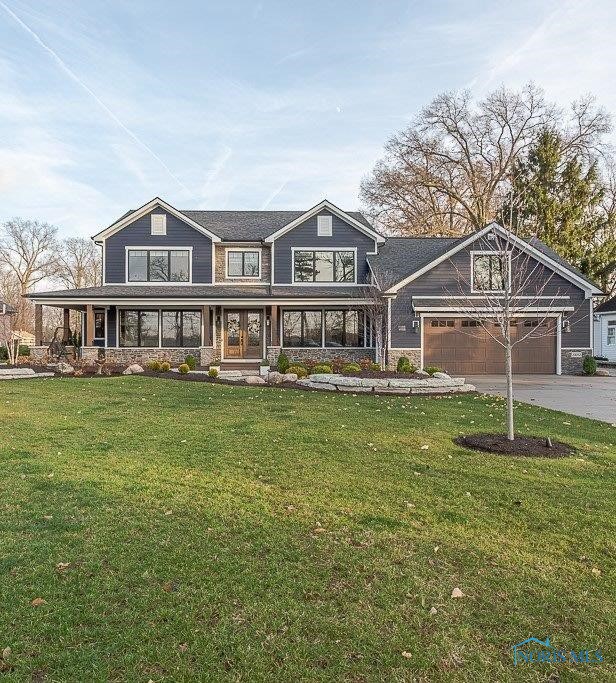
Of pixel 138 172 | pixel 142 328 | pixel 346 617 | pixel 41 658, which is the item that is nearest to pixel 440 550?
pixel 346 617

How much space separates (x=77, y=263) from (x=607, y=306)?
146 ft

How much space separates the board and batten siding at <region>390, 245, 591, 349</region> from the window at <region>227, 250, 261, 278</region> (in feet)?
21.5

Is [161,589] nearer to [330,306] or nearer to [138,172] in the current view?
[330,306]

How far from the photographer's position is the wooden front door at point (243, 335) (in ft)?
66.2

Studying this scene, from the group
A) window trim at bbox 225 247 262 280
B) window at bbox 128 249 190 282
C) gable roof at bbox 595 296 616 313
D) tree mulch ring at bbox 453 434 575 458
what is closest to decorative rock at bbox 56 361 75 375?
window at bbox 128 249 190 282

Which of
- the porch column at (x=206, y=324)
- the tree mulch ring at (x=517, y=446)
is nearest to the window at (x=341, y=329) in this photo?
the porch column at (x=206, y=324)

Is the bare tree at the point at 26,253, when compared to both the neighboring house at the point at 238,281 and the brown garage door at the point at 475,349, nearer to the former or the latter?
the neighboring house at the point at 238,281

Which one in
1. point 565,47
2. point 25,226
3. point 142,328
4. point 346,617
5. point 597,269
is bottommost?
point 346,617

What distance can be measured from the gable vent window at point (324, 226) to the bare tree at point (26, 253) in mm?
34526

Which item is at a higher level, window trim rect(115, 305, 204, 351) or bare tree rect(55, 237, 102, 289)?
bare tree rect(55, 237, 102, 289)

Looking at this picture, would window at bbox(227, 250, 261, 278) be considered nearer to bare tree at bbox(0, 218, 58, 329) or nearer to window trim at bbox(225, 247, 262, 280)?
window trim at bbox(225, 247, 262, 280)

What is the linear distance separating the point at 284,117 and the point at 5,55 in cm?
977

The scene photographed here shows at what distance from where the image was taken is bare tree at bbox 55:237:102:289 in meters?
44.0

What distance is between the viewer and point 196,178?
1062 inches
